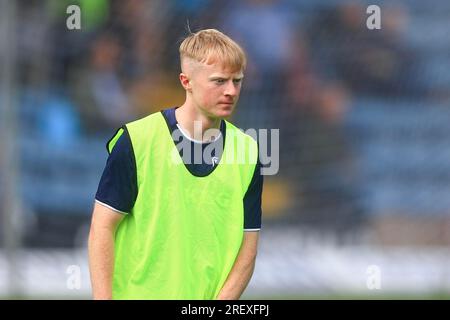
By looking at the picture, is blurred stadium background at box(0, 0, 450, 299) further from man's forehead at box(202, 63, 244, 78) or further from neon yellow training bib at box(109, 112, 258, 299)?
man's forehead at box(202, 63, 244, 78)

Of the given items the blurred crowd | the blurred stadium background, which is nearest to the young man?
the blurred stadium background

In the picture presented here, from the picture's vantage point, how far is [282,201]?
11000 mm

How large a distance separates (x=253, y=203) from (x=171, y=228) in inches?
14.9

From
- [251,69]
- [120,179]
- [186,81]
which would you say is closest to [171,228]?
[120,179]

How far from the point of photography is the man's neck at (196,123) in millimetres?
5094

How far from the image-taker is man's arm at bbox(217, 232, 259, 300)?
5121 mm

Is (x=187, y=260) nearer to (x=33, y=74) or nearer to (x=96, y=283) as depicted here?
(x=96, y=283)

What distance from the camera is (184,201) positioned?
16.8ft

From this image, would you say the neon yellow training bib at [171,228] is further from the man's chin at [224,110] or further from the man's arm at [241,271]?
the man's chin at [224,110]

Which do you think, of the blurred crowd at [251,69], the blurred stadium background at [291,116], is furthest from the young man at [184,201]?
the blurred crowd at [251,69]

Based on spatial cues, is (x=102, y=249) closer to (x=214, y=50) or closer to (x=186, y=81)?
(x=186, y=81)

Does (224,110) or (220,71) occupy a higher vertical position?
(220,71)

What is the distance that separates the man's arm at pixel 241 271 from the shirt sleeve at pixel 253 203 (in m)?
0.04

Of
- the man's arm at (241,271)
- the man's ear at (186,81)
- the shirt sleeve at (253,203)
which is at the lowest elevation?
the man's arm at (241,271)
